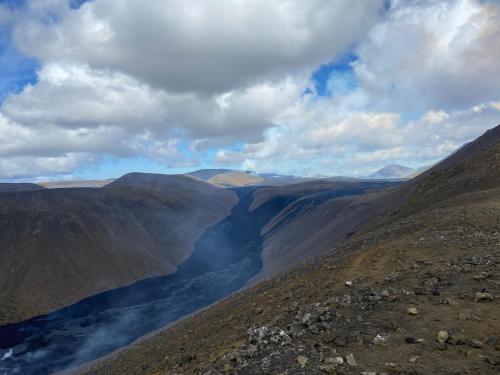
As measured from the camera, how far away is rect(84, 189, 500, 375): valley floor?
34.2 ft

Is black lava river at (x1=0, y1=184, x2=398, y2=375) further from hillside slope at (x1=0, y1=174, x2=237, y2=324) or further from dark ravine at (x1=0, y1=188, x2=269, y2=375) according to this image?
hillside slope at (x1=0, y1=174, x2=237, y2=324)

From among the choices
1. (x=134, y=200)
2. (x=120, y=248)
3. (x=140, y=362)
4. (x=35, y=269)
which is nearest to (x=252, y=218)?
(x=134, y=200)

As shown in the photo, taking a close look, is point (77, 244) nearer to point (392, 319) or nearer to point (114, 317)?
point (114, 317)

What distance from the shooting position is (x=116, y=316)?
64.5m

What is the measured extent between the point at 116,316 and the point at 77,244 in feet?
100.0

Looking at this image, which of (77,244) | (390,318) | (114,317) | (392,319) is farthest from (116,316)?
(392,319)

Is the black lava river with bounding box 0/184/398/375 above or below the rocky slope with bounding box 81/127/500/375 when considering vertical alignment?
below

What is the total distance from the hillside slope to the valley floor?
207 ft

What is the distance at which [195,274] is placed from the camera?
8719cm

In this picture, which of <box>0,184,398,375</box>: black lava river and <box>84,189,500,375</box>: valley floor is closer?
<box>84,189,500,375</box>: valley floor

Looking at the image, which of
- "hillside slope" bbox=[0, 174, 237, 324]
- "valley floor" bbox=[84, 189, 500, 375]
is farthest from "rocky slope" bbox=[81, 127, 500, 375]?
"hillside slope" bbox=[0, 174, 237, 324]

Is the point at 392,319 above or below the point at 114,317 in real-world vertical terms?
above

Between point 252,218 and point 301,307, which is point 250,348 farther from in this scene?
point 252,218

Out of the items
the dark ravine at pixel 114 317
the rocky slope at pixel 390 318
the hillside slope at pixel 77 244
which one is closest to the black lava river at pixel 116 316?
the dark ravine at pixel 114 317
